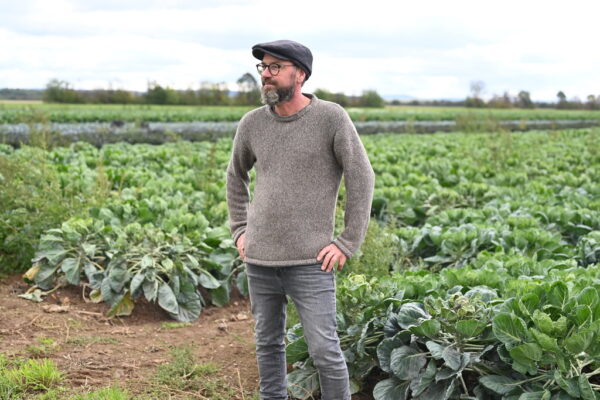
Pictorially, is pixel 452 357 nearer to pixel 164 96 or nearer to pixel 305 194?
pixel 305 194

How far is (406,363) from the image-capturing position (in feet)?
12.0

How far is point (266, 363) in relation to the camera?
349 cm

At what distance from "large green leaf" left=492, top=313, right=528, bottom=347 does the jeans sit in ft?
2.63

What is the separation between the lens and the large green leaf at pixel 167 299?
18.0 feet

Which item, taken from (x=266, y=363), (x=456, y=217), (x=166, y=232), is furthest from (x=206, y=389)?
(x=456, y=217)

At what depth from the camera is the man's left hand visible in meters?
3.10

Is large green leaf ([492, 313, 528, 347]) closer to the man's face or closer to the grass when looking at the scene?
the man's face

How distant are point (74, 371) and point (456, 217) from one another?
15.1 ft

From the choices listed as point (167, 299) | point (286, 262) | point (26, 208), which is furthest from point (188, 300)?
point (286, 262)

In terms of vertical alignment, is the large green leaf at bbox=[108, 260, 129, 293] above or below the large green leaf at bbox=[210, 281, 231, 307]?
above

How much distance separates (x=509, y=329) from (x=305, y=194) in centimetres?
125

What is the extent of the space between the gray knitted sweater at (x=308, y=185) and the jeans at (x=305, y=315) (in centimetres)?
10

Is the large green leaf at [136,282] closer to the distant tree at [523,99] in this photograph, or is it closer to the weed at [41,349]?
the weed at [41,349]

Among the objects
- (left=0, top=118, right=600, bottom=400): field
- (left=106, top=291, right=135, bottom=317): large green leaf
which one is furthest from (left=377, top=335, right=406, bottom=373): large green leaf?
(left=106, top=291, right=135, bottom=317): large green leaf
